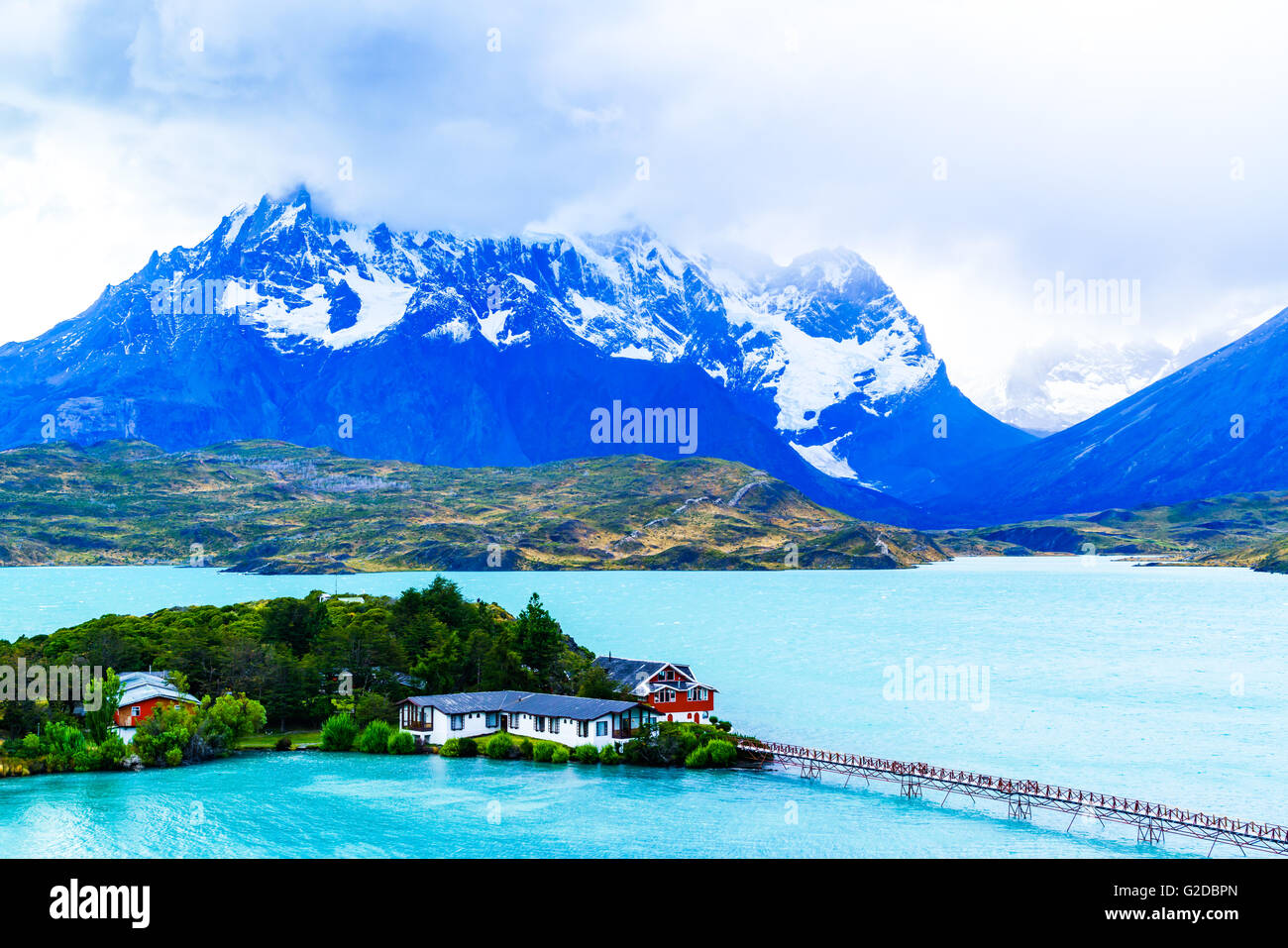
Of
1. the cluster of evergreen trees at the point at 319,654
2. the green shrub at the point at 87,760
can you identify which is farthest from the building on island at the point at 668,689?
the green shrub at the point at 87,760

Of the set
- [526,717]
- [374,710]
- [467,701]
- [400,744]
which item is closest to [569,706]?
[526,717]

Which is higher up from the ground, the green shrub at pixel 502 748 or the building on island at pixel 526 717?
the building on island at pixel 526 717

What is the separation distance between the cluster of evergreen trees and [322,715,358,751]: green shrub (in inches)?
138

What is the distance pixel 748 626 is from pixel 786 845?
124499 millimetres

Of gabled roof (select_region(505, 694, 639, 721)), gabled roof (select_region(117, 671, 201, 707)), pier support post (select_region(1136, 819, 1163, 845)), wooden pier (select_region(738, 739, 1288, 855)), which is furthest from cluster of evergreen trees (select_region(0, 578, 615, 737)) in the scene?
pier support post (select_region(1136, 819, 1163, 845))

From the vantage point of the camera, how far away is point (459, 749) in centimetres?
7375

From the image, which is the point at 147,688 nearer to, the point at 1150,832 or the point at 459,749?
the point at 459,749

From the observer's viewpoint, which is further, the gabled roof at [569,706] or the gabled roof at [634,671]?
the gabled roof at [634,671]

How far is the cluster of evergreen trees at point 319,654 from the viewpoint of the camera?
273 ft

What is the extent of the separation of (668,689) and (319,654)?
29.4 metres

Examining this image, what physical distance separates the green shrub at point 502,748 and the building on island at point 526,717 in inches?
75.0
